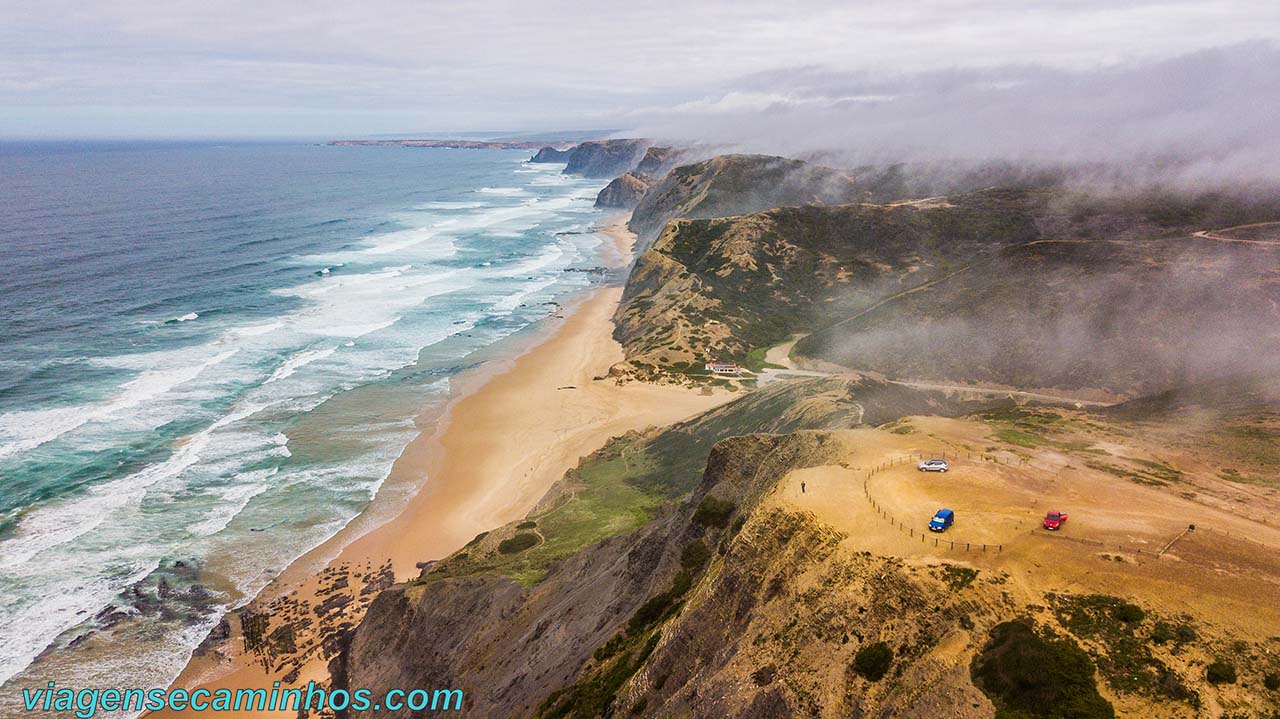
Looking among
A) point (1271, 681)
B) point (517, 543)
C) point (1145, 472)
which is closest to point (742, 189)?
point (517, 543)

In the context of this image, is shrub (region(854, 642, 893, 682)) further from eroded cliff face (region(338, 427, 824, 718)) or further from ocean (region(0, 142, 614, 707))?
ocean (region(0, 142, 614, 707))

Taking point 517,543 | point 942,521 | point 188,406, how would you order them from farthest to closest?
point 188,406 → point 517,543 → point 942,521

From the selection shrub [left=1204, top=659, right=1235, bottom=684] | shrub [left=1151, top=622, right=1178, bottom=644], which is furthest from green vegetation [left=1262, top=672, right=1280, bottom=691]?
shrub [left=1151, top=622, right=1178, bottom=644]

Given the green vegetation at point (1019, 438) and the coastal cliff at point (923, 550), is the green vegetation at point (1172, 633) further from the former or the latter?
the green vegetation at point (1019, 438)

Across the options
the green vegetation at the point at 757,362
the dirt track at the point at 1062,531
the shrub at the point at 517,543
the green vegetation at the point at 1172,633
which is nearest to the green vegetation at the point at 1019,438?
the dirt track at the point at 1062,531

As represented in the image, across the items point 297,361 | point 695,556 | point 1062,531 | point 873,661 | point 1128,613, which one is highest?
point 1062,531

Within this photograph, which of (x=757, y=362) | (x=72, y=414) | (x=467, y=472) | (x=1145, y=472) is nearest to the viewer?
(x=1145, y=472)

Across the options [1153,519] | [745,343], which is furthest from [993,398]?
[1153,519]

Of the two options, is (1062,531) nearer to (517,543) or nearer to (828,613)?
(828,613)
